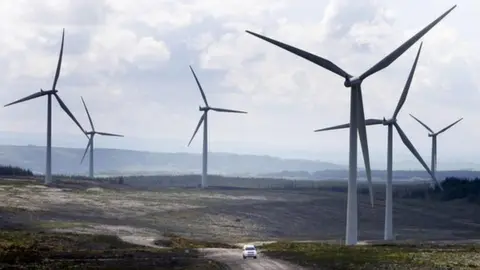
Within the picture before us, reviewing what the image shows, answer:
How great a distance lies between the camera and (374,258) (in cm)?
5659

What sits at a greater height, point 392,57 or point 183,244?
point 392,57

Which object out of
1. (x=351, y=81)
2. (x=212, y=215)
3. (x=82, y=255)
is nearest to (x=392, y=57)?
(x=351, y=81)

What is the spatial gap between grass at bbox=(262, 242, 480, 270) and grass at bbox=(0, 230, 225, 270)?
22.6 feet

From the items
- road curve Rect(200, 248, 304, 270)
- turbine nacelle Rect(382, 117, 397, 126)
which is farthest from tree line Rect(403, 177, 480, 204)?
road curve Rect(200, 248, 304, 270)

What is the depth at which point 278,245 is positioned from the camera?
70562mm

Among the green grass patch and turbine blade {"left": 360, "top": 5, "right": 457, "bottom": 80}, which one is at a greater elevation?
turbine blade {"left": 360, "top": 5, "right": 457, "bottom": 80}

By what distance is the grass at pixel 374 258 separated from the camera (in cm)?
5256

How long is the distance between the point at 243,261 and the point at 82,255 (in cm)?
1054

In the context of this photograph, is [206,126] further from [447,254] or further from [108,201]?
[447,254]

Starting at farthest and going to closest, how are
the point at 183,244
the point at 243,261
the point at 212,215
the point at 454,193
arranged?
the point at 454,193
the point at 212,215
the point at 183,244
the point at 243,261

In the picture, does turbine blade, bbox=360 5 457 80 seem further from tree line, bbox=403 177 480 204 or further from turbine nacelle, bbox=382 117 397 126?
tree line, bbox=403 177 480 204

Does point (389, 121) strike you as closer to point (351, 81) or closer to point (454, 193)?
point (351, 81)

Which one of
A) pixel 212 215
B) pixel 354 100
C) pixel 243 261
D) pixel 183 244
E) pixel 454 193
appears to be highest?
pixel 354 100

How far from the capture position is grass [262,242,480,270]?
172ft
